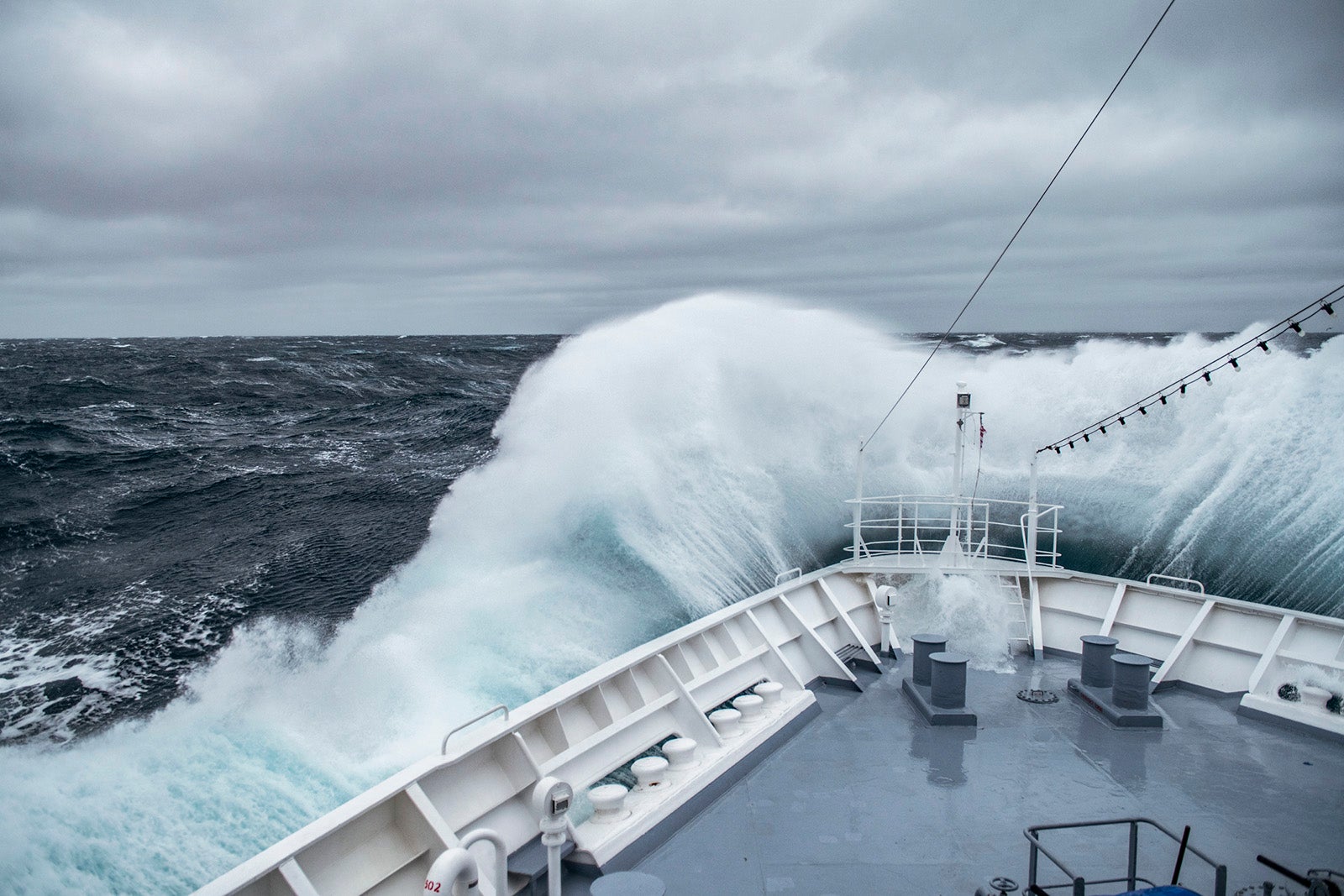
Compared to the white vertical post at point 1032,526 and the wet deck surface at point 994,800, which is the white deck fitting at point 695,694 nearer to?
the white vertical post at point 1032,526

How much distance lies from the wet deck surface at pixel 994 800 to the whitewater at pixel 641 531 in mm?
3731

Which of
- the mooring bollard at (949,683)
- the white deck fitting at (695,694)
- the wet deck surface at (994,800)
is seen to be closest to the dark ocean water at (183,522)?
the white deck fitting at (695,694)

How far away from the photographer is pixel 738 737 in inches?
245

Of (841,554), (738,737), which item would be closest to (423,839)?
(738,737)

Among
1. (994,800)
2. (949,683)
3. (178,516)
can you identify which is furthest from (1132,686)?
(178,516)

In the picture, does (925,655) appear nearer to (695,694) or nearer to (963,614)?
(963,614)

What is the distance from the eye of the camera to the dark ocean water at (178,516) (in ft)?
35.8

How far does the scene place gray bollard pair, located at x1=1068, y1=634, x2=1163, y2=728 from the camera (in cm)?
684

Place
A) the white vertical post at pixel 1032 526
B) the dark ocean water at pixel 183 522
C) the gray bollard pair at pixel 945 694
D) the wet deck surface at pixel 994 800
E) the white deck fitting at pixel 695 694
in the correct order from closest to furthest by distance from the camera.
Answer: the white deck fitting at pixel 695 694, the wet deck surface at pixel 994 800, the gray bollard pair at pixel 945 694, the white vertical post at pixel 1032 526, the dark ocean water at pixel 183 522

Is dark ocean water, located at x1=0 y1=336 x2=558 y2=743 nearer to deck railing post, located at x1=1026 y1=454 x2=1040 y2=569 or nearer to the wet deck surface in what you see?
the wet deck surface

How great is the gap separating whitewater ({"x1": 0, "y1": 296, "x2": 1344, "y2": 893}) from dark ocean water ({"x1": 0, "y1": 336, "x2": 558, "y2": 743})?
3.09 feet

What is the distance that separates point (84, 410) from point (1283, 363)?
40.1 m

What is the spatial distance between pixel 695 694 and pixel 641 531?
7.24 meters

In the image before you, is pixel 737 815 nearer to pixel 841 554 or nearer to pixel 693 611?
pixel 693 611
